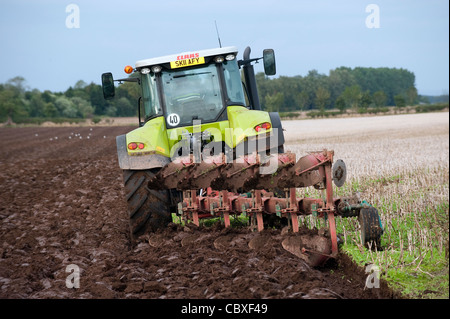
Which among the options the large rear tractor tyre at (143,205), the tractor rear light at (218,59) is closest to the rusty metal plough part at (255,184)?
the large rear tractor tyre at (143,205)

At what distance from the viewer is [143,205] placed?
6750mm

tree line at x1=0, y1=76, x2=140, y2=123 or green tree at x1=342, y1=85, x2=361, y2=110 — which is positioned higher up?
tree line at x1=0, y1=76, x2=140, y2=123

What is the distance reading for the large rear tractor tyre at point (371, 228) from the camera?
17.6ft

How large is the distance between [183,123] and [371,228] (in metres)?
2.88

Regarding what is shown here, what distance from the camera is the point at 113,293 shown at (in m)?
4.59

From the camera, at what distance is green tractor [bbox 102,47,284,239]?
6797 millimetres

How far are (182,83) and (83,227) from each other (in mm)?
2360

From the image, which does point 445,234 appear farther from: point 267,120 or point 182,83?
point 182,83

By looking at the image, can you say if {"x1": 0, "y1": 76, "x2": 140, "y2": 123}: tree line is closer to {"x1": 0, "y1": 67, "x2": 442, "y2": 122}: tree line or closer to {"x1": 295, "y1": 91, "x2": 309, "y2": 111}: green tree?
{"x1": 0, "y1": 67, "x2": 442, "y2": 122}: tree line

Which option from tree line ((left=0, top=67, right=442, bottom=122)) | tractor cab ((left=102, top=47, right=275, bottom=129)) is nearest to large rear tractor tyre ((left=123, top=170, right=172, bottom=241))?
tractor cab ((left=102, top=47, right=275, bottom=129))

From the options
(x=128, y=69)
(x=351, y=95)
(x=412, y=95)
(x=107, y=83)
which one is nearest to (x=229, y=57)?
(x=128, y=69)

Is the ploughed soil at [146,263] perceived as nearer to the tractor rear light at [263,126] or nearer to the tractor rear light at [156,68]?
the tractor rear light at [263,126]

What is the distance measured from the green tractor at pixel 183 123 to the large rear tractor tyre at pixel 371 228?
5.88ft

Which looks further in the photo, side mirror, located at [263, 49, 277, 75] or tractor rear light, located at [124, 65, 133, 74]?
tractor rear light, located at [124, 65, 133, 74]
